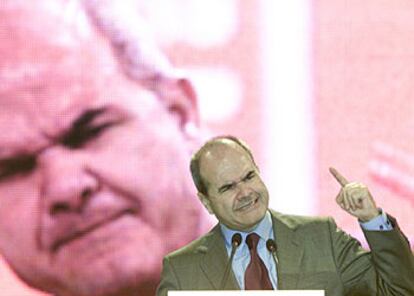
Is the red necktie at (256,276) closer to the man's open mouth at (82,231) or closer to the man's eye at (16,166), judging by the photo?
the man's open mouth at (82,231)

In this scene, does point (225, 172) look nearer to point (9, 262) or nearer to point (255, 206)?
point (255, 206)

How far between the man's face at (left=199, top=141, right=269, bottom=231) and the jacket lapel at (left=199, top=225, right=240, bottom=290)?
0.07 metres

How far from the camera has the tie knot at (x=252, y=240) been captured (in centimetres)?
273

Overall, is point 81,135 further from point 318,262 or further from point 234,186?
point 318,262

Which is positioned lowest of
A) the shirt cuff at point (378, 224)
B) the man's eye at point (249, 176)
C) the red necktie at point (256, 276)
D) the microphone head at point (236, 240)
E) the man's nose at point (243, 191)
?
the red necktie at point (256, 276)

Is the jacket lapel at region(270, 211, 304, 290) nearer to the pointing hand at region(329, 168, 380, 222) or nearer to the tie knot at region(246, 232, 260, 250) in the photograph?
the tie knot at region(246, 232, 260, 250)

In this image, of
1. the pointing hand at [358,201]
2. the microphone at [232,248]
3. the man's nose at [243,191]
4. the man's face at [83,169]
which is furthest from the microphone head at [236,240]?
the man's face at [83,169]

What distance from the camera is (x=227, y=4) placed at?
352 centimetres

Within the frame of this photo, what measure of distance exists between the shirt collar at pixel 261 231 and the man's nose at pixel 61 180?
0.88 m

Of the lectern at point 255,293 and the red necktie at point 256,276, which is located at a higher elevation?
the lectern at point 255,293

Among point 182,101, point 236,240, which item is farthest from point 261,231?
point 182,101

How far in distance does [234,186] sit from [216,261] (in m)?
0.22

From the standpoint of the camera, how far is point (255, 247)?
2.73 m

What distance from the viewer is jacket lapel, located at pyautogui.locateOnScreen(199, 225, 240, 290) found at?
2656 mm
